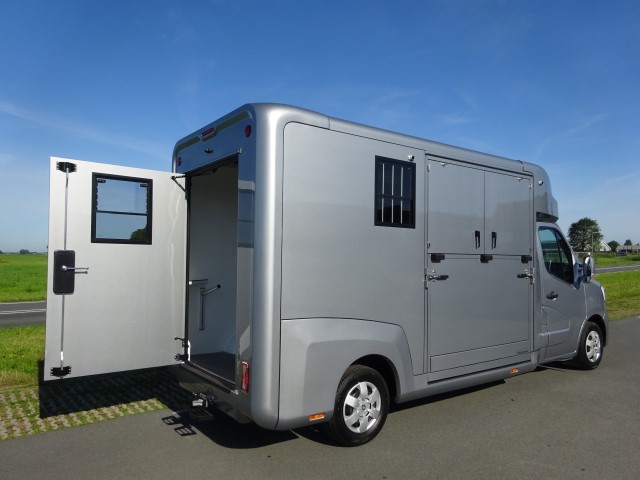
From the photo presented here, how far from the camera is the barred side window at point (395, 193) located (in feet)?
14.3

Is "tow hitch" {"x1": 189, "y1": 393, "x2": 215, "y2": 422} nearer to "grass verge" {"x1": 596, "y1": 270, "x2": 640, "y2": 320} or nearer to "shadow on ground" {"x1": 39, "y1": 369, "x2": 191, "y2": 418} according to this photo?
"shadow on ground" {"x1": 39, "y1": 369, "x2": 191, "y2": 418}

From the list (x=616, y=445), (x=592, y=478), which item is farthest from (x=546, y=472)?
(x=616, y=445)

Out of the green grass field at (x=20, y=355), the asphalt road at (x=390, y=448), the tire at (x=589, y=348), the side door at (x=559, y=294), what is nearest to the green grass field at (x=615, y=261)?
the tire at (x=589, y=348)

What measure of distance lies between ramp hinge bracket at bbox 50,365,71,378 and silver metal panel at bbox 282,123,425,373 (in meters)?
2.00

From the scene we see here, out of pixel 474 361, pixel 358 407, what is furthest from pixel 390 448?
pixel 474 361

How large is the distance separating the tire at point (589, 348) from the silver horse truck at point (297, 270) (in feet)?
5.17

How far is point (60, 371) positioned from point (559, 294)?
5756 millimetres

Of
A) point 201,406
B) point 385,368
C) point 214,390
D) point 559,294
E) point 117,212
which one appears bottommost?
point 201,406

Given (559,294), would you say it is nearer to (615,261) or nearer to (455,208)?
(455,208)

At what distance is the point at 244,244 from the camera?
3.83 meters

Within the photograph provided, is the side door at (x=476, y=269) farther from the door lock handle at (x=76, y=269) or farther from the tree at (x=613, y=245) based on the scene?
the tree at (x=613, y=245)

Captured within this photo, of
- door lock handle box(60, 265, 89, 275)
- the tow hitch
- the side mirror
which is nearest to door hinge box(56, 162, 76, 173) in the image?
Answer: door lock handle box(60, 265, 89, 275)

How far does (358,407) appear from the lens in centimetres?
413

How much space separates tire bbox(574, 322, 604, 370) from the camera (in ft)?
22.4
